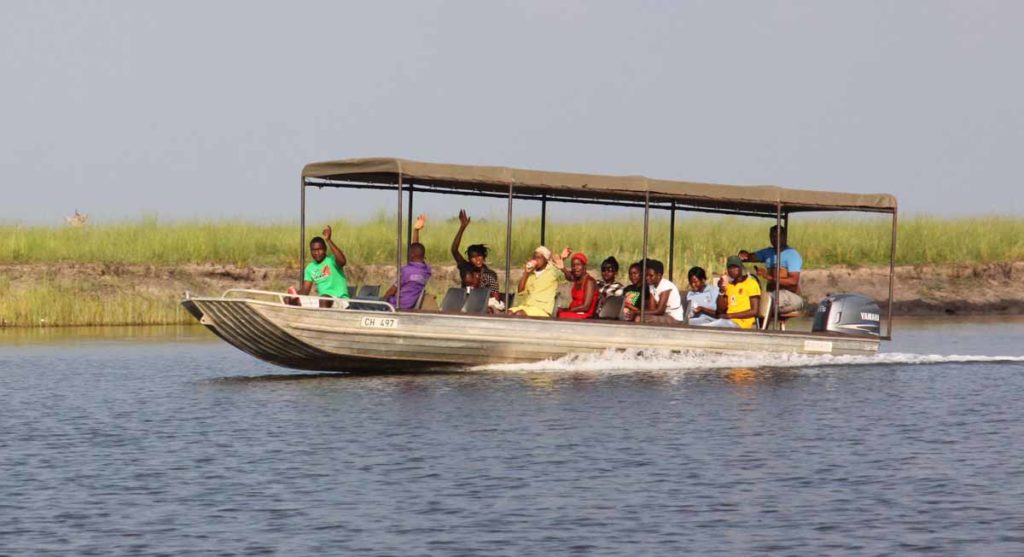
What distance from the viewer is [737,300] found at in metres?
19.7

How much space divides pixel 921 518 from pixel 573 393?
6.55 metres

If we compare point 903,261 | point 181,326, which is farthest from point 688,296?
point 903,261

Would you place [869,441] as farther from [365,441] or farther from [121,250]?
[121,250]

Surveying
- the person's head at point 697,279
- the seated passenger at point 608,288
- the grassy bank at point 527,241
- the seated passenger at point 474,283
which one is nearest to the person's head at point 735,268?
the person's head at point 697,279

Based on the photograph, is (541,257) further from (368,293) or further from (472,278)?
(368,293)

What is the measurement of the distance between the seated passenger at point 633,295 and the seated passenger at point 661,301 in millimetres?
142

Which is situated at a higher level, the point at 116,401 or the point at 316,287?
the point at 316,287

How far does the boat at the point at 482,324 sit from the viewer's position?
17.8 m

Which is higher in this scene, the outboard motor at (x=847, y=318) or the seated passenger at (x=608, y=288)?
the seated passenger at (x=608, y=288)

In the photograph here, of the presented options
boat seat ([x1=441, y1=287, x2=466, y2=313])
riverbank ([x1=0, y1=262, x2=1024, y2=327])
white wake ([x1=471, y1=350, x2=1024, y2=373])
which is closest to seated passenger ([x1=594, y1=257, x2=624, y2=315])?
white wake ([x1=471, y1=350, x2=1024, y2=373])

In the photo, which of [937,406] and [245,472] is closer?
[245,472]

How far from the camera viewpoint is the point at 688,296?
20.3 metres

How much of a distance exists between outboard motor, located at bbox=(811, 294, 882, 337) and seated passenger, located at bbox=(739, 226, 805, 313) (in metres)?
0.31

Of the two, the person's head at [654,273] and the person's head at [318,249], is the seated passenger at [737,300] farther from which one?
the person's head at [318,249]
